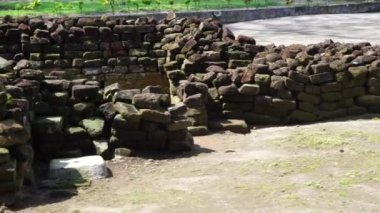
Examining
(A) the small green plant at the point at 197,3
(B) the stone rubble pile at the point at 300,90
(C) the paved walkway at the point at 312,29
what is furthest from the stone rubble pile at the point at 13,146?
(A) the small green plant at the point at 197,3

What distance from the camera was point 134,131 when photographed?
6.56 meters

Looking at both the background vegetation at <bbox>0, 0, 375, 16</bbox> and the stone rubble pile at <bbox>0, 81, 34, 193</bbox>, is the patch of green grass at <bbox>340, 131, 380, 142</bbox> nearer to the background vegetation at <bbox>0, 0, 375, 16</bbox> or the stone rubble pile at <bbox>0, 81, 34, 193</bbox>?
the stone rubble pile at <bbox>0, 81, 34, 193</bbox>

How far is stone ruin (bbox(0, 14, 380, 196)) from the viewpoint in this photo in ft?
21.0

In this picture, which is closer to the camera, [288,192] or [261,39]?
[288,192]

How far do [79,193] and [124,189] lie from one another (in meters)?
0.36

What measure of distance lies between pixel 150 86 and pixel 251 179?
1.90 meters

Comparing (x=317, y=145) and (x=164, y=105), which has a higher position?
(x=164, y=105)

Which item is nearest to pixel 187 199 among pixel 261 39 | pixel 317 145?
pixel 317 145

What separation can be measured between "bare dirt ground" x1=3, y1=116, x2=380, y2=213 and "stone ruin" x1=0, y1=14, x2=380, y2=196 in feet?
1.17

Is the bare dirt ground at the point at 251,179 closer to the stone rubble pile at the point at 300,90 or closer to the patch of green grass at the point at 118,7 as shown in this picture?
the stone rubble pile at the point at 300,90

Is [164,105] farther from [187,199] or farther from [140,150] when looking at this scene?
[187,199]

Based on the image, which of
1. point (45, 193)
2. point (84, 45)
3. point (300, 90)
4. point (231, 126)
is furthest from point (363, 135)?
point (84, 45)

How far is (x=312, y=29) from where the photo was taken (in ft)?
55.0

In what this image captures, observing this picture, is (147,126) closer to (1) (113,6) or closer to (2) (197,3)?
(1) (113,6)
